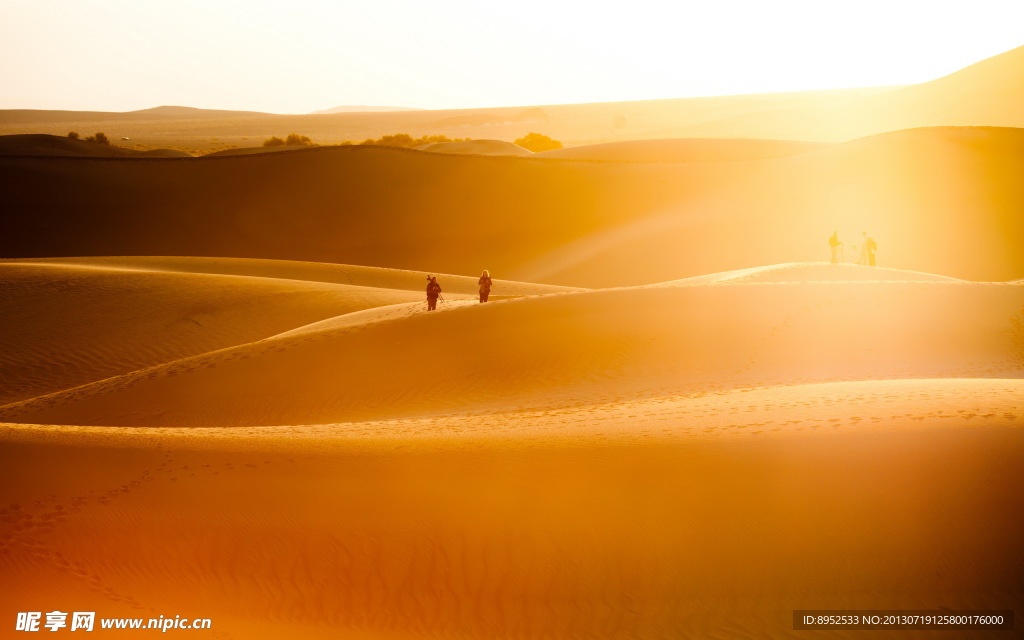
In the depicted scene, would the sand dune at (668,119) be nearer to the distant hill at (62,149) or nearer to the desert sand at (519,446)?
the distant hill at (62,149)

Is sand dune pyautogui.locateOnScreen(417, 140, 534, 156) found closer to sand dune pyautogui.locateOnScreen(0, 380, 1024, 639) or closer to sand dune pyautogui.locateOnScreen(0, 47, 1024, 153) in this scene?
sand dune pyautogui.locateOnScreen(0, 47, 1024, 153)

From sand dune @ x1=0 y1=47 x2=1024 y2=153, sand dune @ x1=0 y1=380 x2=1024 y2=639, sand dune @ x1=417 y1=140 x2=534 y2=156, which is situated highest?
sand dune @ x1=0 y1=47 x2=1024 y2=153

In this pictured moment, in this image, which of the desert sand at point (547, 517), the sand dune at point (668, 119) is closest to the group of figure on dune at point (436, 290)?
the desert sand at point (547, 517)

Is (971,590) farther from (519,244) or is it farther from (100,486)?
(519,244)

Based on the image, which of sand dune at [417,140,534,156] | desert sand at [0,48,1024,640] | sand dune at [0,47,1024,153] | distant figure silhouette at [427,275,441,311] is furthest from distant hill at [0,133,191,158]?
distant figure silhouette at [427,275,441,311]

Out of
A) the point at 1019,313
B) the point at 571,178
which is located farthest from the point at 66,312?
the point at 571,178

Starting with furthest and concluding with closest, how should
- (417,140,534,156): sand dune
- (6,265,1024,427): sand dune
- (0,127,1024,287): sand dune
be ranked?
(417,140,534,156): sand dune
(0,127,1024,287): sand dune
(6,265,1024,427): sand dune

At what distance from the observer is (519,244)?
47.1 metres

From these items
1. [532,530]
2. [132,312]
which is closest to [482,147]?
[132,312]

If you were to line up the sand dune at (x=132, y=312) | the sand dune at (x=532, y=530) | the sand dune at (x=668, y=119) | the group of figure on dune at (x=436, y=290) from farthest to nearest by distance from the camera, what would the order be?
the sand dune at (x=668, y=119) < the sand dune at (x=132, y=312) < the group of figure on dune at (x=436, y=290) < the sand dune at (x=532, y=530)

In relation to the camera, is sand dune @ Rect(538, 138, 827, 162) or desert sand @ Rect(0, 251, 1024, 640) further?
sand dune @ Rect(538, 138, 827, 162)

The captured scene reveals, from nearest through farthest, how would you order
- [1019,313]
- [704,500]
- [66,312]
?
[704,500]
[1019,313]
[66,312]

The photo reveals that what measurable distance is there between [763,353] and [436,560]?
951 cm

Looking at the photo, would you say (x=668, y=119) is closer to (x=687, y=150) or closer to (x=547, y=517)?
(x=687, y=150)
